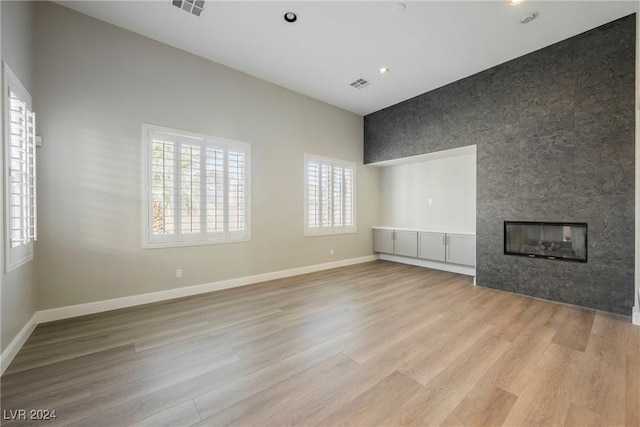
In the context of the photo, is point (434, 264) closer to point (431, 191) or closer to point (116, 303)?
point (431, 191)

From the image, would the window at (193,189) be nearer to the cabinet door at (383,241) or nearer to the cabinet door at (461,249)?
the cabinet door at (383,241)

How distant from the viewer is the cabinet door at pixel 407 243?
583 cm

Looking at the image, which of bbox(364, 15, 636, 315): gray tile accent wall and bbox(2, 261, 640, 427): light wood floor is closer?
bbox(2, 261, 640, 427): light wood floor

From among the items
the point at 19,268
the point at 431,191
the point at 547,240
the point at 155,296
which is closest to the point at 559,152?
the point at 547,240

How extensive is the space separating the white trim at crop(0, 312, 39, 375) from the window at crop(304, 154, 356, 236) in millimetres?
3887

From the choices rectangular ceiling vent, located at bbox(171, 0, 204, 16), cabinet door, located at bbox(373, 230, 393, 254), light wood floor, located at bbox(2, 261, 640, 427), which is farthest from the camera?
cabinet door, located at bbox(373, 230, 393, 254)

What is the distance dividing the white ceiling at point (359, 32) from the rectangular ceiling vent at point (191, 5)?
0.07m

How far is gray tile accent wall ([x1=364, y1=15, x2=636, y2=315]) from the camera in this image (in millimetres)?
3146

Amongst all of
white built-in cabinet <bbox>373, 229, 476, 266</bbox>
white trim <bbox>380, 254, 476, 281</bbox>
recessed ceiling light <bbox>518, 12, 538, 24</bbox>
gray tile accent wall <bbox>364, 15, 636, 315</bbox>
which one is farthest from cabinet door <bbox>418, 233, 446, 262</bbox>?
recessed ceiling light <bbox>518, 12, 538, 24</bbox>

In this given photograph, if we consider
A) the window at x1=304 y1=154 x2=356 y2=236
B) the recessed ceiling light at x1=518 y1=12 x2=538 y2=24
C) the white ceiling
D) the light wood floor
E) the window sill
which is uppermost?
the white ceiling

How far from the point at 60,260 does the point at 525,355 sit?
497cm

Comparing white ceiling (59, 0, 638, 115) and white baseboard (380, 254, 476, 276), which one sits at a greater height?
white ceiling (59, 0, 638, 115)

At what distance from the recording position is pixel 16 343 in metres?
2.34

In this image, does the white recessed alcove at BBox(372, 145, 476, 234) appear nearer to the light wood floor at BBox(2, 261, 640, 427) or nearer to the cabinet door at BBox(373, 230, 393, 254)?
the cabinet door at BBox(373, 230, 393, 254)
